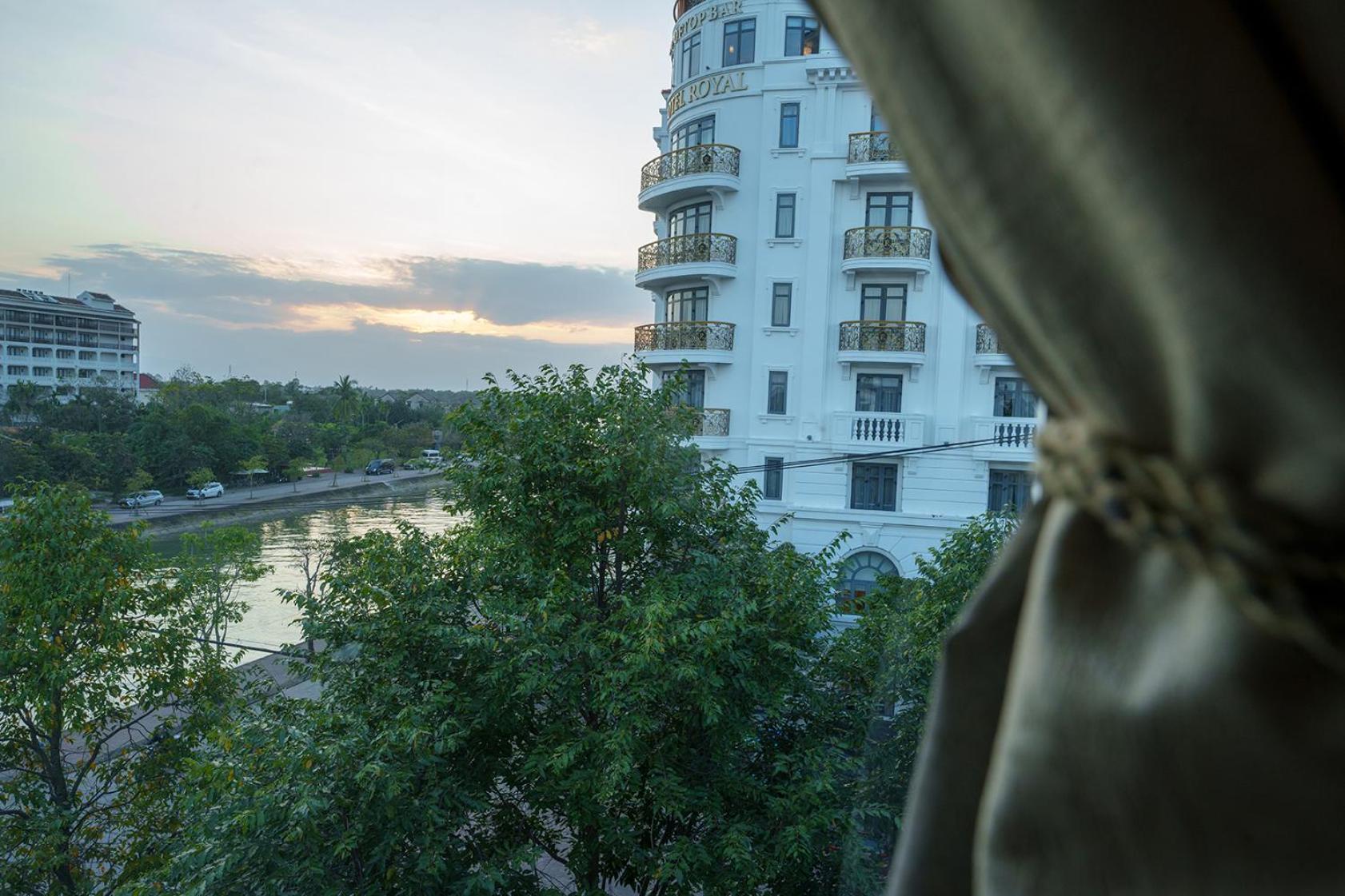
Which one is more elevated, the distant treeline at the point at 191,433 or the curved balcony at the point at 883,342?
the curved balcony at the point at 883,342

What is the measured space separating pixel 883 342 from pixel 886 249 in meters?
0.95

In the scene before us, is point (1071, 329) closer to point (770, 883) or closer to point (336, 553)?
point (770, 883)

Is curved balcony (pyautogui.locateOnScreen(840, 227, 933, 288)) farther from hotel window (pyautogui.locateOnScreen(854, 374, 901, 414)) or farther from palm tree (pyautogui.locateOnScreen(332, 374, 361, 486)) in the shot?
palm tree (pyautogui.locateOnScreen(332, 374, 361, 486))

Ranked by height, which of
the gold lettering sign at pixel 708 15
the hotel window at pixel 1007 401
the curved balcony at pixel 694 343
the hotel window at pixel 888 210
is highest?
the gold lettering sign at pixel 708 15

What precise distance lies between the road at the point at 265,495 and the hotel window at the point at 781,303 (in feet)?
21.6

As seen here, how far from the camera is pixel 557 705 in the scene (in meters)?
4.77

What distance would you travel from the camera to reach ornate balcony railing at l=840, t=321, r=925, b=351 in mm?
Result: 9680

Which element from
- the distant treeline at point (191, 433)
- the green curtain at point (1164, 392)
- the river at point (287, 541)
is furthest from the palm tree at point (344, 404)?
the green curtain at point (1164, 392)

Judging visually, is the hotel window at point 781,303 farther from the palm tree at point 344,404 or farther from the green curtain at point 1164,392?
the palm tree at point 344,404

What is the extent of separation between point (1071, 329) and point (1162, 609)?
0.28ft

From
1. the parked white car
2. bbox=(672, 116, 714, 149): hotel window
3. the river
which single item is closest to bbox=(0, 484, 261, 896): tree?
the river

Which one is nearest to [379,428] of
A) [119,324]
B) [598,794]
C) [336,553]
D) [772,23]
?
[119,324]

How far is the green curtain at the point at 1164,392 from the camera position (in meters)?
0.24

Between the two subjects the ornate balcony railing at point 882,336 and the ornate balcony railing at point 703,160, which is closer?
the ornate balcony railing at point 882,336
